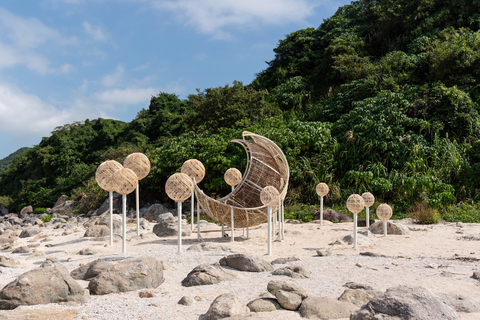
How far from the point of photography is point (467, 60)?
42.8 feet

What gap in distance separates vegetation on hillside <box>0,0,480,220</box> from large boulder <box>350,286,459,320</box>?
7.77m

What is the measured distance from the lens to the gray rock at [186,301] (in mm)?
3539

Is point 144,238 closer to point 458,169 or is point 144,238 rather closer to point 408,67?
point 458,169

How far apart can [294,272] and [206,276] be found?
1201 millimetres

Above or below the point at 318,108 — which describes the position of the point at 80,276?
below

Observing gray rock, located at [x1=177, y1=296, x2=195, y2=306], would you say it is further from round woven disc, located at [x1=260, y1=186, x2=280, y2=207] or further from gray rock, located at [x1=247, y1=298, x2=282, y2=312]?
round woven disc, located at [x1=260, y1=186, x2=280, y2=207]

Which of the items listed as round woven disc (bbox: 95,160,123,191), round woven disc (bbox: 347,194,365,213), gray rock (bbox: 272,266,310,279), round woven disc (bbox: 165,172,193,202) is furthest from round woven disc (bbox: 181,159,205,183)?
gray rock (bbox: 272,266,310,279)

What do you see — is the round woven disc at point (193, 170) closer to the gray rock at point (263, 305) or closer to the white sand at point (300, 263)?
the white sand at point (300, 263)

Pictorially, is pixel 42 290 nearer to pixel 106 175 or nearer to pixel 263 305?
pixel 263 305

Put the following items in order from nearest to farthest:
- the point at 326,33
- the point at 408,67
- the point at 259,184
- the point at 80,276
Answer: the point at 80,276, the point at 259,184, the point at 408,67, the point at 326,33

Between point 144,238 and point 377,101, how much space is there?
10354 millimetres

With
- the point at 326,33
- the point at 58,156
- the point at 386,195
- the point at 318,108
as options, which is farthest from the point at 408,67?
the point at 58,156

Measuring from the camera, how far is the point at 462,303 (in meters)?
3.32

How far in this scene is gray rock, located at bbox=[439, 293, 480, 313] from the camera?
3.28 metres
